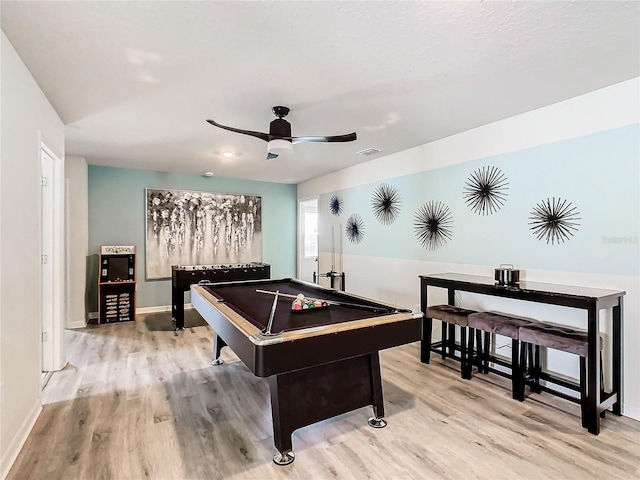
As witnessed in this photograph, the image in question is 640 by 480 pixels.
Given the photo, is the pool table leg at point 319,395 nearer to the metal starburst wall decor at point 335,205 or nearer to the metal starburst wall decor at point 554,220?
the metal starburst wall decor at point 554,220

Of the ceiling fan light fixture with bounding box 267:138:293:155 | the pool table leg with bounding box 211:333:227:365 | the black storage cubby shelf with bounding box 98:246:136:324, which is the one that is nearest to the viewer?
the ceiling fan light fixture with bounding box 267:138:293:155

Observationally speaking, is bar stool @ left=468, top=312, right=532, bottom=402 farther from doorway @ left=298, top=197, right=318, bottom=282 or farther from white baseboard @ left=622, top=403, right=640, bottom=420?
doorway @ left=298, top=197, right=318, bottom=282

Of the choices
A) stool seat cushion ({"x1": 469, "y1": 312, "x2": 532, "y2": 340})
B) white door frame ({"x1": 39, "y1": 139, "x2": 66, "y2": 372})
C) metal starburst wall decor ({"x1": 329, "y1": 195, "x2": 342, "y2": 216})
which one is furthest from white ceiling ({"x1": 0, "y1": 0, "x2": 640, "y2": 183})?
metal starburst wall decor ({"x1": 329, "y1": 195, "x2": 342, "y2": 216})

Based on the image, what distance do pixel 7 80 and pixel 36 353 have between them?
5.94 ft

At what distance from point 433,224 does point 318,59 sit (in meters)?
2.46

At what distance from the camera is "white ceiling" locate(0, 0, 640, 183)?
1.67m

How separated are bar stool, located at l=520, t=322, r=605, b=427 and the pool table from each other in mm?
987

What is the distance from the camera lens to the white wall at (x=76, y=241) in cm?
461

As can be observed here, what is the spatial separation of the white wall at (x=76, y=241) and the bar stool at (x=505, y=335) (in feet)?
16.4

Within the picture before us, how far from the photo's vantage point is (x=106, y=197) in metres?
5.27

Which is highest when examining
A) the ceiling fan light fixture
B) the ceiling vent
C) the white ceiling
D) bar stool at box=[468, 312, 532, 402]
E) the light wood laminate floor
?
A: the ceiling vent

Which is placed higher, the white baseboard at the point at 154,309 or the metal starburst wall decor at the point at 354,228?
the metal starburst wall decor at the point at 354,228

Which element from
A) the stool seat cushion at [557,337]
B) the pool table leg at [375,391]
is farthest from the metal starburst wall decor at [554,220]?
the pool table leg at [375,391]

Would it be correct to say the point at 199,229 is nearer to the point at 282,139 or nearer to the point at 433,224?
the point at 282,139
